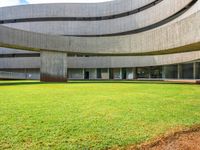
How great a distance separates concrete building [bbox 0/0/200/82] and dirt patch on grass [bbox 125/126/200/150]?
1434 centimetres

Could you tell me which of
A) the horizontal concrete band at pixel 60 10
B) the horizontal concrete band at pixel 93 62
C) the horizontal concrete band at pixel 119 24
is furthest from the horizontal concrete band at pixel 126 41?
the horizontal concrete band at pixel 60 10

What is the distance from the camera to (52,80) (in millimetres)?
29609

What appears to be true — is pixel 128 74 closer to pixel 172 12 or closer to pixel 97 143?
pixel 172 12

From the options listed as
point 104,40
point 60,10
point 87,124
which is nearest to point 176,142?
point 87,124

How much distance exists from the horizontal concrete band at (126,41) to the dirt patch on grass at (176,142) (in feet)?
46.5

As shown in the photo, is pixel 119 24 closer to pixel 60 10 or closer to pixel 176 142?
pixel 60 10

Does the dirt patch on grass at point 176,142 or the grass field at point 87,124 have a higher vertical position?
the grass field at point 87,124

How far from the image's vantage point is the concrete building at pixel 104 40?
967 inches

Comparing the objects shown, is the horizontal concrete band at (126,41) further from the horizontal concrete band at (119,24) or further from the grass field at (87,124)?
the grass field at (87,124)

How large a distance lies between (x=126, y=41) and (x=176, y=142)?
23.2m

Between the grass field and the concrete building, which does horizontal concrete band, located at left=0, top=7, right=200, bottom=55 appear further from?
the grass field

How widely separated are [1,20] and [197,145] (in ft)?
177

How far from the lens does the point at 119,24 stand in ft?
158

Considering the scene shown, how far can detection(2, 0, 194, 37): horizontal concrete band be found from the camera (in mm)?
37494
